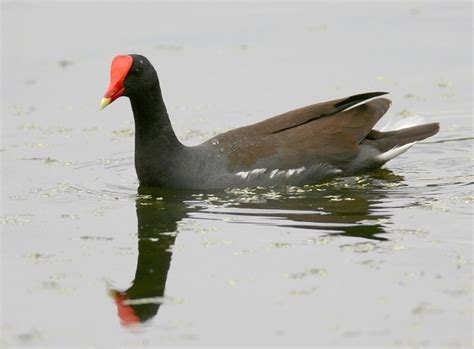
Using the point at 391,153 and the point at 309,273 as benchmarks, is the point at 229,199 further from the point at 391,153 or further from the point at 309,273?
the point at 309,273

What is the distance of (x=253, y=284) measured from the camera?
6.64 metres

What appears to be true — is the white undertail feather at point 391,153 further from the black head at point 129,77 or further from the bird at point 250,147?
the black head at point 129,77

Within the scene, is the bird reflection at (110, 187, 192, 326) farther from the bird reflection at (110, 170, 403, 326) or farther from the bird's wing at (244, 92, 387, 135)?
the bird's wing at (244, 92, 387, 135)

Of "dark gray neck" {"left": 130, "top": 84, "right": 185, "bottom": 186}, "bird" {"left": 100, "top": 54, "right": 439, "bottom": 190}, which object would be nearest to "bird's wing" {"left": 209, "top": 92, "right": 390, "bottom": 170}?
"bird" {"left": 100, "top": 54, "right": 439, "bottom": 190}

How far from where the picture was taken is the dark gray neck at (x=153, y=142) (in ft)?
29.4

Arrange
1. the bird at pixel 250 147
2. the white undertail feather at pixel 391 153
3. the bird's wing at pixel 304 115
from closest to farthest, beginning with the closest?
1. the bird at pixel 250 147
2. the bird's wing at pixel 304 115
3. the white undertail feather at pixel 391 153

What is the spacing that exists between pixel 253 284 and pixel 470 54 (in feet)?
23.4

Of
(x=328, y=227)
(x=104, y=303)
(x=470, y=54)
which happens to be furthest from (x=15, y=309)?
(x=470, y=54)

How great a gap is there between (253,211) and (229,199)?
0.41m

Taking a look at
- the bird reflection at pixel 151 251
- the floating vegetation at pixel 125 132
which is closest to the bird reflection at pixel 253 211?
the bird reflection at pixel 151 251

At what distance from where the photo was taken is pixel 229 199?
28.2 ft

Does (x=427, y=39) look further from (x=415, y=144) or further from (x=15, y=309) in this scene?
(x=15, y=309)

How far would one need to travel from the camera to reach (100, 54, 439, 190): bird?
8.86 m

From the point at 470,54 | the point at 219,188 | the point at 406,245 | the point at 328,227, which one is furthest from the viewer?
the point at 470,54
